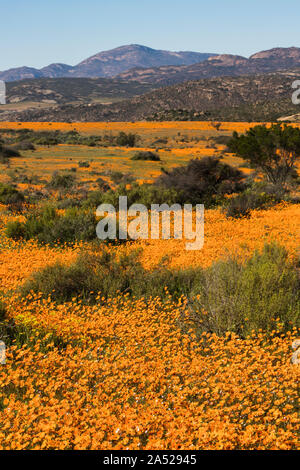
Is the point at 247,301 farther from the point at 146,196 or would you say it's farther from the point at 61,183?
the point at 61,183

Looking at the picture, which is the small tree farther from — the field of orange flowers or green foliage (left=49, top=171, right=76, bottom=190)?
the field of orange flowers

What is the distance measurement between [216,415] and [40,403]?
5.94 ft

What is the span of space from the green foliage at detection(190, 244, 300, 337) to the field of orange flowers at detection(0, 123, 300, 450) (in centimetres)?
25

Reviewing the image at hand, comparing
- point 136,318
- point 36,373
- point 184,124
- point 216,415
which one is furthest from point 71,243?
point 184,124

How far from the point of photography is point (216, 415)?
12.8 feet

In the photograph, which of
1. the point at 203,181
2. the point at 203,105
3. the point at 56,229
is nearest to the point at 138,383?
the point at 56,229

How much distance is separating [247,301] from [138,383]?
2.37m

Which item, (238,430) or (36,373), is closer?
(238,430)

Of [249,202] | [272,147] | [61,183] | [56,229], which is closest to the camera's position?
[56,229]

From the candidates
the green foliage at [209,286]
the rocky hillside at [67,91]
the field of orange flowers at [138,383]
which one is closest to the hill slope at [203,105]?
the rocky hillside at [67,91]

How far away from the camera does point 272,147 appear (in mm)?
19922

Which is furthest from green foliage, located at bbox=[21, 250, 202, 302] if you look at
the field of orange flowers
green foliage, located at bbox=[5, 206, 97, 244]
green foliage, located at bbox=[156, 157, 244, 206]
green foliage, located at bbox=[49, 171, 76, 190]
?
green foliage, located at bbox=[49, 171, 76, 190]

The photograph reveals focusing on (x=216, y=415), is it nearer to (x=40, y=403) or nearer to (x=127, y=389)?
(x=127, y=389)

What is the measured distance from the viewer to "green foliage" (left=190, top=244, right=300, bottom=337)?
605 centimetres
